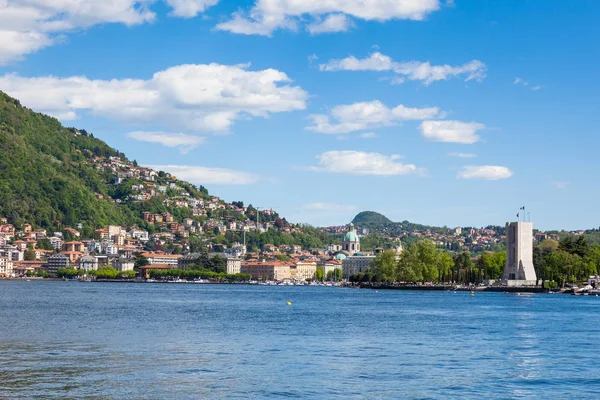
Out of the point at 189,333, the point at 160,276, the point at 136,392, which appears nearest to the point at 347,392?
the point at 136,392

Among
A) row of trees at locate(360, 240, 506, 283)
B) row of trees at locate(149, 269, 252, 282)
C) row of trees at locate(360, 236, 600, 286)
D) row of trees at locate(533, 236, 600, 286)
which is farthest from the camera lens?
row of trees at locate(149, 269, 252, 282)

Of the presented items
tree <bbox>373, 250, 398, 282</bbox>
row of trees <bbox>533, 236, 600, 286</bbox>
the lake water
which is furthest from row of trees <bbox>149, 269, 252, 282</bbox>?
the lake water

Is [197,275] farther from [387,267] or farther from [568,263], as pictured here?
[568,263]

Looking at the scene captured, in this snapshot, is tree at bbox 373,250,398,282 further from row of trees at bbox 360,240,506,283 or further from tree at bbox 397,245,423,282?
tree at bbox 397,245,423,282

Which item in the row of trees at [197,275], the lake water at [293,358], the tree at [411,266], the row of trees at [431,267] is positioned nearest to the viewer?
the lake water at [293,358]

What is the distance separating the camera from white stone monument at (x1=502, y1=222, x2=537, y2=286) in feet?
383

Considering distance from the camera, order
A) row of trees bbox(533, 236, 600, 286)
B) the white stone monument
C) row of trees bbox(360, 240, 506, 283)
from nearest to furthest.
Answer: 1. the white stone monument
2. row of trees bbox(533, 236, 600, 286)
3. row of trees bbox(360, 240, 506, 283)

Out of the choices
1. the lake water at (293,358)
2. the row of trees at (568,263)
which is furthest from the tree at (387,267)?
the lake water at (293,358)

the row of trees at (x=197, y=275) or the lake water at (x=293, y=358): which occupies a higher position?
the row of trees at (x=197, y=275)

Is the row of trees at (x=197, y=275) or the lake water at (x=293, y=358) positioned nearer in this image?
the lake water at (x=293, y=358)

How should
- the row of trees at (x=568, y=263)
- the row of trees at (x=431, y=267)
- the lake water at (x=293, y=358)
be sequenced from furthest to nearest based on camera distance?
the row of trees at (x=431, y=267)
the row of trees at (x=568, y=263)
the lake water at (x=293, y=358)

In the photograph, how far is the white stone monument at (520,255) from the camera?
117 metres

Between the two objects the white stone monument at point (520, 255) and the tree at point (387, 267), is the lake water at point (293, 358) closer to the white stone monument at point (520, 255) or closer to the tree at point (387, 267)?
the white stone monument at point (520, 255)

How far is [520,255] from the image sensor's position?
117 metres
